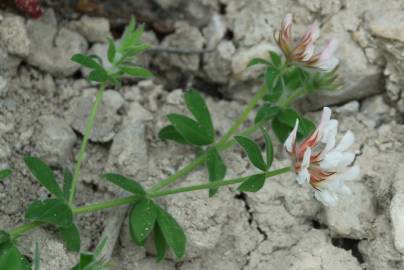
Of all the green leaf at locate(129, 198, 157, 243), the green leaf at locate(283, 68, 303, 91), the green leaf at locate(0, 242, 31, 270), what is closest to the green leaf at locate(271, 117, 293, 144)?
the green leaf at locate(283, 68, 303, 91)

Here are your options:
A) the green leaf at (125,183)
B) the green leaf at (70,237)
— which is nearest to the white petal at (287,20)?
the green leaf at (125,183)

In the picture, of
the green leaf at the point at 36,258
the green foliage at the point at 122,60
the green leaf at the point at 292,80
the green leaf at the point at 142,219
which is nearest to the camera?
the green leaf at the point at 36,258

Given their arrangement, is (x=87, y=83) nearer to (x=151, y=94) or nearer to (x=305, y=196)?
(x=151, y=94)

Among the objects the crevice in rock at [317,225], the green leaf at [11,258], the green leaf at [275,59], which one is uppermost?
the green leaf at [275,59]

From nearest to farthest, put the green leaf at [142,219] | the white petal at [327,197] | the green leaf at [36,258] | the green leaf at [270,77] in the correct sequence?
the green leaf at [36,258], the white petal at [327,197], the green leaf at [142,219], the green leaf at [270,77]

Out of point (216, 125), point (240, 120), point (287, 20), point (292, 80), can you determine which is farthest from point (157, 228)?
point (287, 20)

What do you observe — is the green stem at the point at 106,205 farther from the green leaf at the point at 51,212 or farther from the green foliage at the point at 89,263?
the green foliage at the point at 89,263

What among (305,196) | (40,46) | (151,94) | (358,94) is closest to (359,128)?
(358,94)
